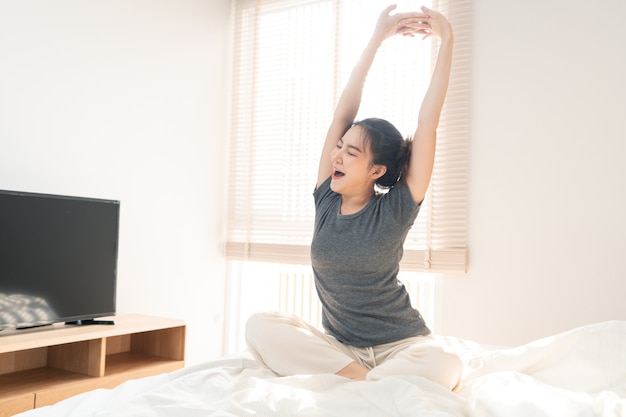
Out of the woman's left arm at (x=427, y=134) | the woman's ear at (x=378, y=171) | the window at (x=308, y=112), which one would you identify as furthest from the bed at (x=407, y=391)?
the window at (x=308, y=112)

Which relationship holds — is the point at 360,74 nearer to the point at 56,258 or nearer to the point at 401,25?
the point at 401,25

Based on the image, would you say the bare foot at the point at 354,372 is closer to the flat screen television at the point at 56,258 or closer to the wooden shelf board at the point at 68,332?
the wooden shelf board at the point at 68,332

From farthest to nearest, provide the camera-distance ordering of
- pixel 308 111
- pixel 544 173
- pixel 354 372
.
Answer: pixel 308 111 → pixel 544 173 → pixel 354 372

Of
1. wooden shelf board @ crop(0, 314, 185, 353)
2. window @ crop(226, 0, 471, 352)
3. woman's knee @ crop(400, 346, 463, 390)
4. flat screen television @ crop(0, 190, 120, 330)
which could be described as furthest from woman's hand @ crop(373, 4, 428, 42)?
wooden shelf board @ crop(0, 314, 185, 353)

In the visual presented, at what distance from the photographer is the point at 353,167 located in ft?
6.15

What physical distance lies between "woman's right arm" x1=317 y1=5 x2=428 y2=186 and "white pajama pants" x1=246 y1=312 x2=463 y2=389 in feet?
2.11

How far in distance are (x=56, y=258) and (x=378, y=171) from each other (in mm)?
1458

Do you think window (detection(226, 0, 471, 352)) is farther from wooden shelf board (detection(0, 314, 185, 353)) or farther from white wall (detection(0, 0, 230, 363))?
wooden shelf board (detection(0, 314, 185, 353))

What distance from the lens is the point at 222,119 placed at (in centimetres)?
373

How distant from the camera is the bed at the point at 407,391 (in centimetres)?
112

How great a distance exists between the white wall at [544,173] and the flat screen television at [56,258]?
1692mm

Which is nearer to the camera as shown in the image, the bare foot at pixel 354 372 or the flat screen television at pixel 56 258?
the bare foot at pixel 354 372

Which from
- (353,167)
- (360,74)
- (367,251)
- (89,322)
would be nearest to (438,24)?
(360,74)

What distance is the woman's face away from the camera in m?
1.88
